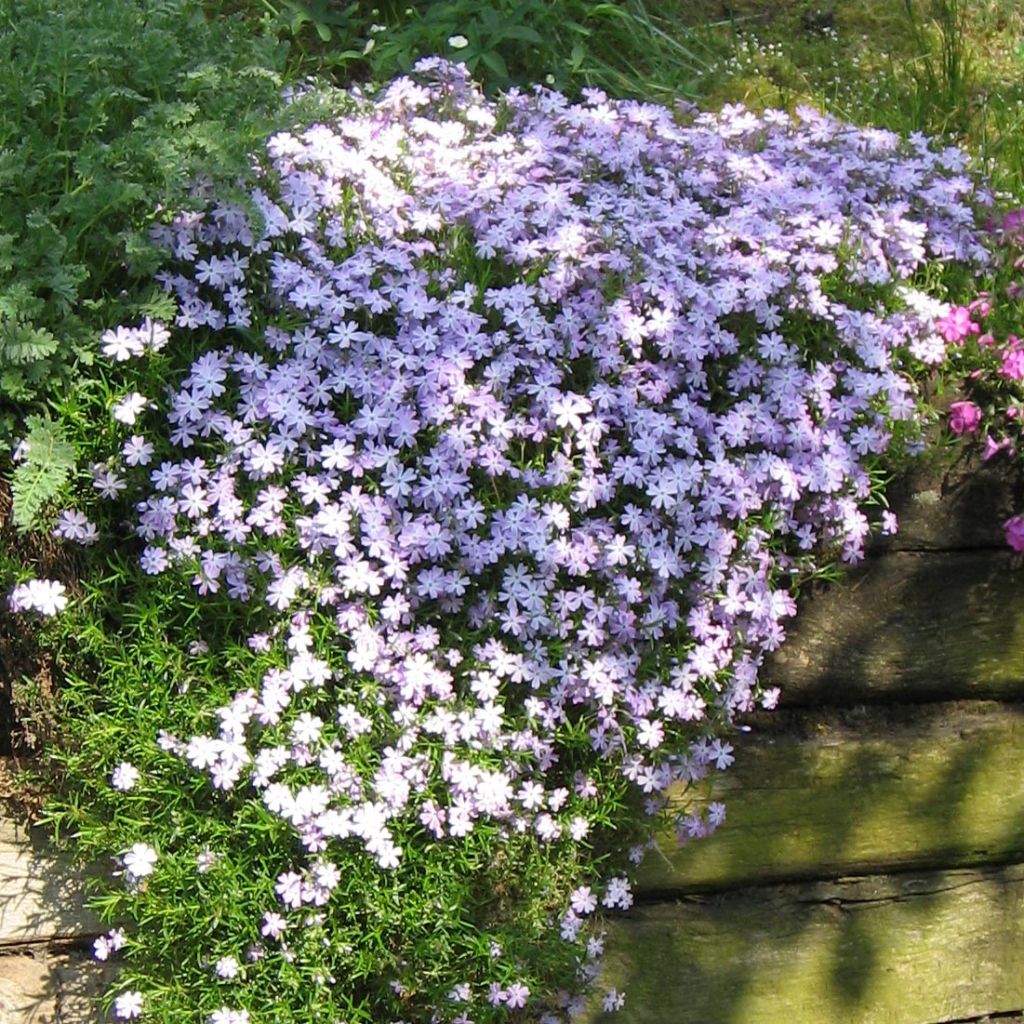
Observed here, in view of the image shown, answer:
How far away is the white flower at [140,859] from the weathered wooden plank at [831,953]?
107cm

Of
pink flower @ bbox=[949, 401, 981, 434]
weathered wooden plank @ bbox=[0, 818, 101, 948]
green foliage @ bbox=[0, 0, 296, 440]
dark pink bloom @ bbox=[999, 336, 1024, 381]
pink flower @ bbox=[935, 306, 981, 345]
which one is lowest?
weathered wooden plank @ bbox=[0, 818, 101, 948]

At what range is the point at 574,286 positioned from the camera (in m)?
2.79

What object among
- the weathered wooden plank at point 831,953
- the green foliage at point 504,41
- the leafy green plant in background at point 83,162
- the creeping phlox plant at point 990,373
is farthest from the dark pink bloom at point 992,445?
the leafy green plant in background at point 83,162

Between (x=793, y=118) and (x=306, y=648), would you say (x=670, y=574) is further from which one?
(x=793, y=118)

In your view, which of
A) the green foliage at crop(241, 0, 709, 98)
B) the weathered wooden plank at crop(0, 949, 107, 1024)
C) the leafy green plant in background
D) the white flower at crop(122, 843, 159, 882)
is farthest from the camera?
the green foliage at crop(241, 0, 709, 98)

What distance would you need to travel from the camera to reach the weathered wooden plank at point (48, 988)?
269cm

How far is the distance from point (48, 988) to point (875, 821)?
194 centimetres

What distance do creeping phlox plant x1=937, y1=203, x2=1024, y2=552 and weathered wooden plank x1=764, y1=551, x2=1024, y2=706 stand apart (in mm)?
147

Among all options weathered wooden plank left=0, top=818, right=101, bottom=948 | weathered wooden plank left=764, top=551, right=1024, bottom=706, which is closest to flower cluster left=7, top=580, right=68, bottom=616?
weathered wooden plank left=0, top=818, right=101, bottom=948

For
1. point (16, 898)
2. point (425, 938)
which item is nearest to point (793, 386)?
point (425, 938)

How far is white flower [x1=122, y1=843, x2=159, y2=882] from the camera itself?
239cm

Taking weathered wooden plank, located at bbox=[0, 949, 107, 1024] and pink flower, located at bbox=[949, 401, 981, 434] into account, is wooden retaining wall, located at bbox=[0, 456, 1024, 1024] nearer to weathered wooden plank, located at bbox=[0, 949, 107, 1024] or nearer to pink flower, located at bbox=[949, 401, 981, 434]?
pink flower, located at bbox=[949, 401, 981, 434]

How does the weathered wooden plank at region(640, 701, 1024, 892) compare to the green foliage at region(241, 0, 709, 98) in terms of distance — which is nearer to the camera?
the weathered wooden plank at region(640, 701, 1024, 892)

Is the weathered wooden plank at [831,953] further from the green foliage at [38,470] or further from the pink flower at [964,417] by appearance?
the green foliage at [38,470]
